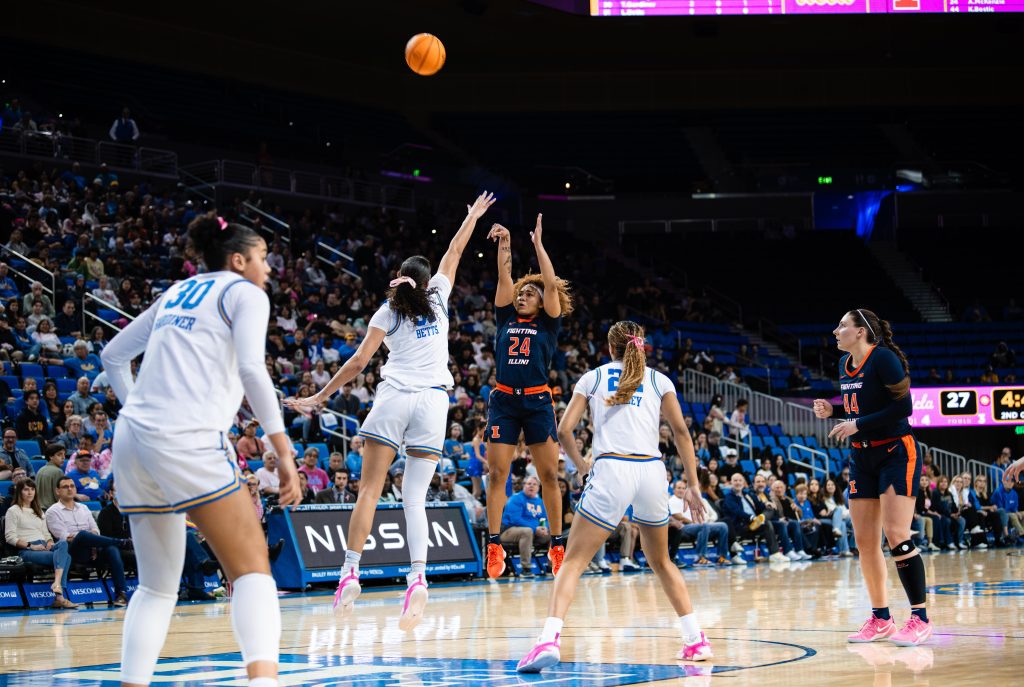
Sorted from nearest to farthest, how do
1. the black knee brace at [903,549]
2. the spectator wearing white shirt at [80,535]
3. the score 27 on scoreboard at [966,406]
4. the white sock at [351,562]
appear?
the white sock at [351,562], the black knee brace at [903,549], the spectator wearing white shirt at [80,535], the score 27 on scoreboard at [966,406]

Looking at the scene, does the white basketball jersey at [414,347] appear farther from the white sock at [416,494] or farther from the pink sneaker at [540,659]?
the pink sneaker at [540,659]

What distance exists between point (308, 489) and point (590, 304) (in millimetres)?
15339

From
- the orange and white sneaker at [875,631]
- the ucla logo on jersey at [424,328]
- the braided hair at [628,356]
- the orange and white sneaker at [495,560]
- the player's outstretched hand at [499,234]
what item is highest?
the player's outstretched hand at [499,234]

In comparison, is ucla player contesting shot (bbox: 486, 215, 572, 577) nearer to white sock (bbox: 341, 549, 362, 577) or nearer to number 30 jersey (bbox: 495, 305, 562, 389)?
number 30 jersey (bbox: 495, 305, 562, 389)

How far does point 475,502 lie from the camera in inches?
675

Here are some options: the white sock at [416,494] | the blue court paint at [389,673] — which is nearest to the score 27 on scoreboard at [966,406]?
the blue court paint at [389,673]

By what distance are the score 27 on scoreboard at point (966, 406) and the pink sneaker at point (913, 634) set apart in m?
18.1

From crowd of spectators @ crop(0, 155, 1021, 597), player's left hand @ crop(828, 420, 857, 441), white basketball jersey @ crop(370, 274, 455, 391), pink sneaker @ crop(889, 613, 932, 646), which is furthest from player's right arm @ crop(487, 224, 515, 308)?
crowd of spectators @ crop(0, 155, 1021, 597)

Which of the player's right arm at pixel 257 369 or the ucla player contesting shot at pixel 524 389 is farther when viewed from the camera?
the ucla player contesting shot at pixel 524 389

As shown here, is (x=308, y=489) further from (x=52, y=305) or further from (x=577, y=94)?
(x=577, y=94)

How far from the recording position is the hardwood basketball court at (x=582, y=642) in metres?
6.57

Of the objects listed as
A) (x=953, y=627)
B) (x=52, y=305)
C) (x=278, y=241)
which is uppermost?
(x=278, y=241)

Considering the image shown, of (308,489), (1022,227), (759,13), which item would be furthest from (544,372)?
(1022,227)

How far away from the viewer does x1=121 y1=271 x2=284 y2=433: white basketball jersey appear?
4.73m
